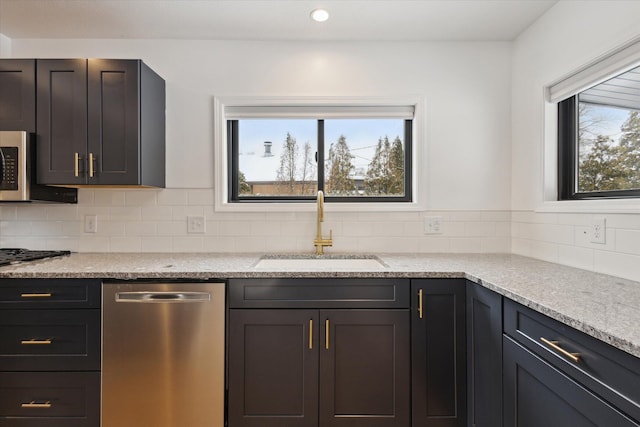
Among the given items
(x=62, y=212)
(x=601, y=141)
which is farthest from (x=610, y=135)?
(x=62, y=212)

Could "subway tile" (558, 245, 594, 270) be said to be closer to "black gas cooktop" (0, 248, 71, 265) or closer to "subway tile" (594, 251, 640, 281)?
"subway tile" (594, 251, 640, 281)

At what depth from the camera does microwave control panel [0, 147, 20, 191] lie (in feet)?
6.50

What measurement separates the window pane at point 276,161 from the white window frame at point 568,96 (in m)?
1.44

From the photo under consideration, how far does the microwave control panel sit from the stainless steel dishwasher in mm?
882

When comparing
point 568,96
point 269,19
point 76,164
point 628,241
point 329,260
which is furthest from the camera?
point 329,260

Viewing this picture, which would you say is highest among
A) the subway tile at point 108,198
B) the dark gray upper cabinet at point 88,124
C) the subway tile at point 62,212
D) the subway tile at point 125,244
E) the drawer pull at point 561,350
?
the dark gray upper cabinet at point 88,124

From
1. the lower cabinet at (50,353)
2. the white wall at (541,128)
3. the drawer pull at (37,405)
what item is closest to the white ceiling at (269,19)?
the white wall at (541,128)

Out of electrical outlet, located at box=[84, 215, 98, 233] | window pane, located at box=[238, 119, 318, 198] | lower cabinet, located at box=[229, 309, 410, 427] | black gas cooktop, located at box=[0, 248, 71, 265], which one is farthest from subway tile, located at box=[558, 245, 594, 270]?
black gas cooktop, located at box=[0, 248, 71, 265]

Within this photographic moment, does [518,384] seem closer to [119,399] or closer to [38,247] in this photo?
[119,399]

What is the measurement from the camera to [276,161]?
2561 mm

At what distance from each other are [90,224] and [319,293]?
5.55 feet

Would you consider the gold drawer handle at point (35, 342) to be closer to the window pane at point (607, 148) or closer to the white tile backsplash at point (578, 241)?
the white tile backsplash at point (578, 241)

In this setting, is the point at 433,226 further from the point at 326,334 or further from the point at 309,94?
the point at 309,94

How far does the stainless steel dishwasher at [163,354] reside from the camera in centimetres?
175
